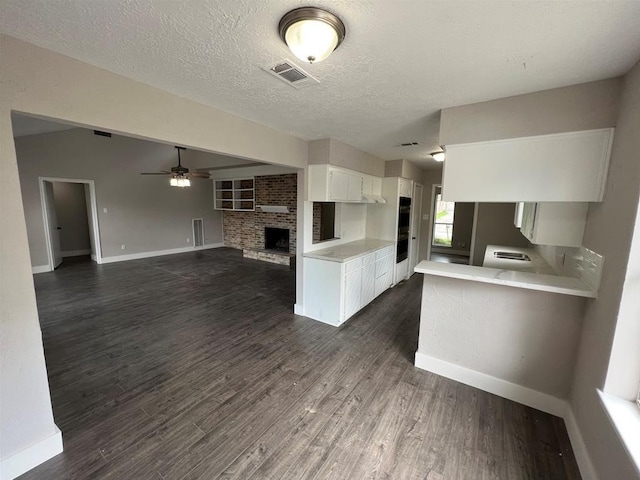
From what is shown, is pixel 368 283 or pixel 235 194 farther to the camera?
pixel 235 194

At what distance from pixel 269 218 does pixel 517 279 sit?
6269mm

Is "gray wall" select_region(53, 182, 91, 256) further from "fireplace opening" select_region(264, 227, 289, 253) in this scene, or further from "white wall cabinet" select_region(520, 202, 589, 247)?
"white wall cabinet" select_region(520, 202, 589, 247)

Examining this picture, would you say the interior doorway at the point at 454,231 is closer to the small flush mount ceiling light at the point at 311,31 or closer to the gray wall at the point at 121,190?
the small flush mount ceiling light at the point at 311,31

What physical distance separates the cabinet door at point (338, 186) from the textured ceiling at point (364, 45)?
1.40 metres

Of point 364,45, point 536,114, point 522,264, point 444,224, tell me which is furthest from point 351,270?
point 444,224

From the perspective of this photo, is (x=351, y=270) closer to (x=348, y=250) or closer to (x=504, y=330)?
(x=348, y=250)

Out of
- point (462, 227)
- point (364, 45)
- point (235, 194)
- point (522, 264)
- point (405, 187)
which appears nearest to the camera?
point (364, 45)

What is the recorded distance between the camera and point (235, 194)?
8.12m

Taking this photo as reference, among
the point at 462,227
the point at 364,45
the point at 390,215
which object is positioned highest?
the point at 364,45

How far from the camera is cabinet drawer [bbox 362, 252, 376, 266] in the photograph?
3959 millimetres

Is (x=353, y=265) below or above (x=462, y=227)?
below

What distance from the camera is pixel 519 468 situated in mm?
1639

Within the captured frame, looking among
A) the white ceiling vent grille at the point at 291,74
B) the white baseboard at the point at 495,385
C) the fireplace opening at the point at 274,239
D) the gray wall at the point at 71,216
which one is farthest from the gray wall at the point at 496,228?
the gray wall at the point at 71,216

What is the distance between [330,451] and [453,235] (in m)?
8.37
